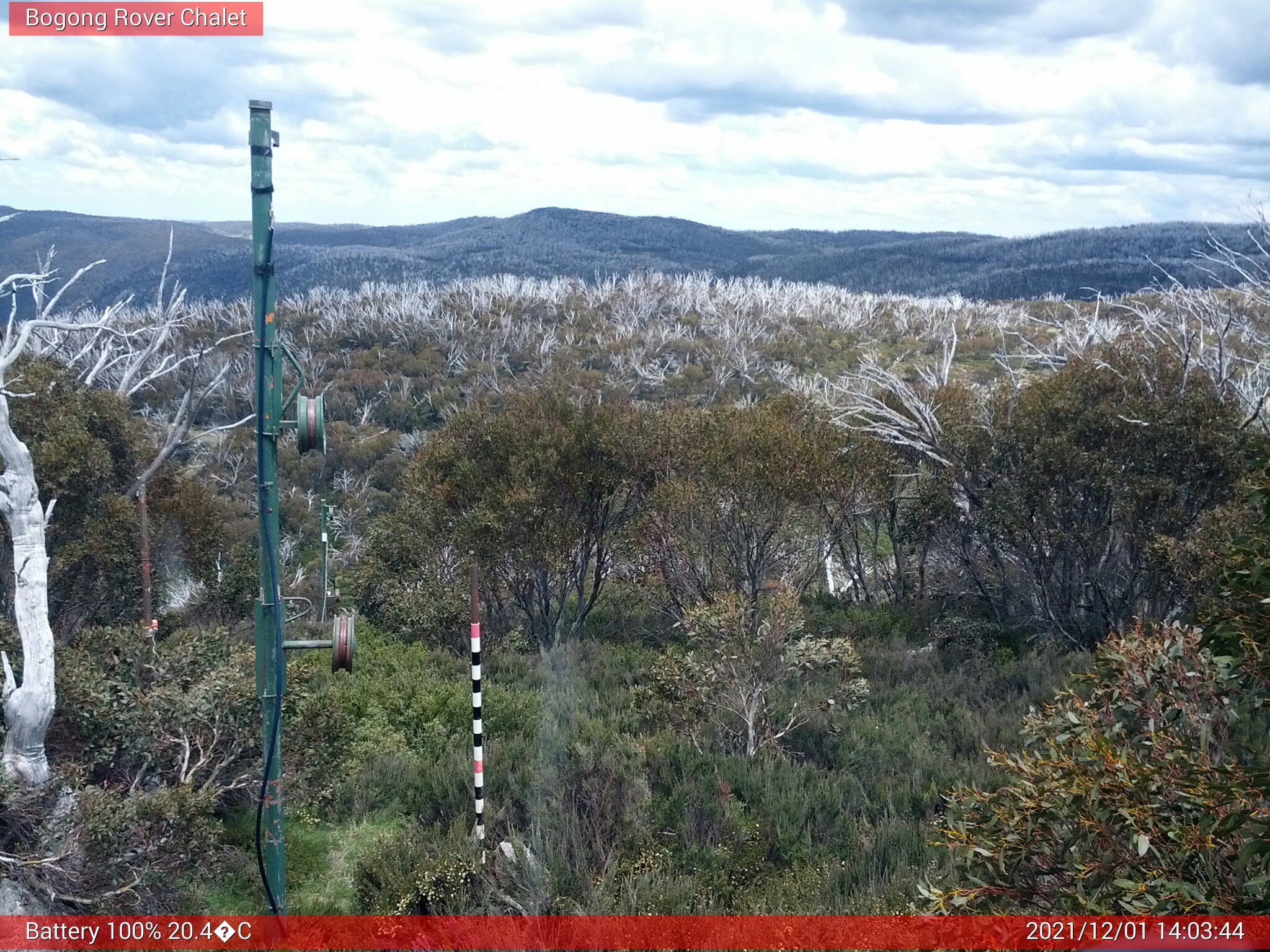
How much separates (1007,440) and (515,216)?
142699 mm

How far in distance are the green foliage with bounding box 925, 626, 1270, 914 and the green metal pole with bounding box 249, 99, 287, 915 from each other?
346 centimetres

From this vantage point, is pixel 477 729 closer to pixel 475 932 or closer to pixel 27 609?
pixel 475 932

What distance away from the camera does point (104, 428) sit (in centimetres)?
1334

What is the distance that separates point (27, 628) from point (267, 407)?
3.52m

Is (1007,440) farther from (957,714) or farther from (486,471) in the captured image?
(486,471)

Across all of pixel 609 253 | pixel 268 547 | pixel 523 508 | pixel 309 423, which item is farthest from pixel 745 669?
pixel 609 253

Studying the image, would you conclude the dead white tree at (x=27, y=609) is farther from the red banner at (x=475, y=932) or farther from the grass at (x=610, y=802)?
the grass at (x=610, y=802)

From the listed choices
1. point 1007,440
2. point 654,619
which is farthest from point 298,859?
point 1007,440

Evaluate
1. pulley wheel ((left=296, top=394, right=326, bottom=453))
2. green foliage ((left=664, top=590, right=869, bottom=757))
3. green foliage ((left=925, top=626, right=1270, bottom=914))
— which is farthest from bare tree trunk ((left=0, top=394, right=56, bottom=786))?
green foliage ((left=925, top=626, right=1270, bottom=914))

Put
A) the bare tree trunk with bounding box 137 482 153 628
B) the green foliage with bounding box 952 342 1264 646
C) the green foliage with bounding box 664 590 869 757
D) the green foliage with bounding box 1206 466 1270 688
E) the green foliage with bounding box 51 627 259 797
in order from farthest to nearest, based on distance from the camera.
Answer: the green foliage with bounding box 952 342 1264 646
the bare tree trunk with bounding box 137 482 153 628
the green foliage with bounding box 664 590 869 757
the green foliage with bounding box 51 627 259 797
the green foliage with bounding box 1206 466 1270 688

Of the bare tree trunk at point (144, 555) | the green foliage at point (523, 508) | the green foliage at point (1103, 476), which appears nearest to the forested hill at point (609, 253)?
the green foliage at point (523, 508)

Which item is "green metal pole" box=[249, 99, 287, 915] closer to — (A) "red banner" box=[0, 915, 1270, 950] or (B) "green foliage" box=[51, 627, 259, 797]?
(A) "red banner" box=[0, 915, 1270, 950]

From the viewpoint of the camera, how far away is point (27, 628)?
741cm

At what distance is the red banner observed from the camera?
5.50 m
